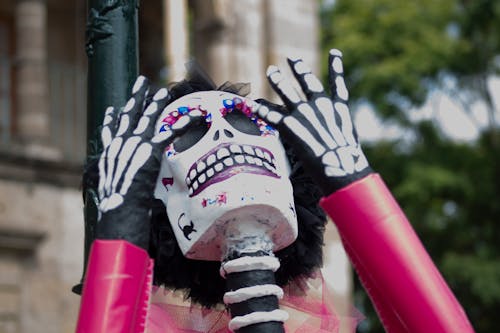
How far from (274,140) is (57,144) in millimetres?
8114

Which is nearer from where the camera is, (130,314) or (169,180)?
(130,314)

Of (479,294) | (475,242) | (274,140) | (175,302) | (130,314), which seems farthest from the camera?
(475,242)

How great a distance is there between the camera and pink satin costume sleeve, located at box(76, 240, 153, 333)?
2426 millimetres

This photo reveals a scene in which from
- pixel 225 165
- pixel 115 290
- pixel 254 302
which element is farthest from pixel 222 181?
pixel 115 290

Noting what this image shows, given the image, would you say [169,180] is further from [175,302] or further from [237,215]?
[175,302]

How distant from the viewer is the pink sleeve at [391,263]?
8.01 ft

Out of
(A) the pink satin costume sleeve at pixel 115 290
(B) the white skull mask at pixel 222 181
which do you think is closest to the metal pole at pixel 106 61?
(B) the white skull mask at pixel 222 181

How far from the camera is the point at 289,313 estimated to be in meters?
3.00

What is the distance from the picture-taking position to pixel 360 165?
2.59 m

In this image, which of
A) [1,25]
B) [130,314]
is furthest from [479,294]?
[130,314]

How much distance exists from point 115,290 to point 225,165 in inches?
16.9

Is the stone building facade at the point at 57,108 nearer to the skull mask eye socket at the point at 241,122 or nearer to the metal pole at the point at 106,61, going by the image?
the metal pole at the point at 106,61

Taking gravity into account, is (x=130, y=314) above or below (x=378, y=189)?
below

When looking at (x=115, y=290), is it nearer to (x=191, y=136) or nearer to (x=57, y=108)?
(x=191, y=136)
